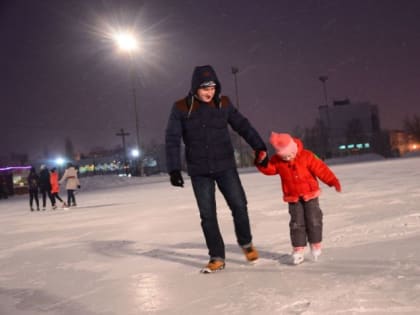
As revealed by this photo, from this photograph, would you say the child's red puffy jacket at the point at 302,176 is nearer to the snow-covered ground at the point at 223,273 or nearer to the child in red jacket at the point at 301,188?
the child in red jacket at the point at 301,188

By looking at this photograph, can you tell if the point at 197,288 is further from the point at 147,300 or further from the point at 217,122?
the point at 217,122

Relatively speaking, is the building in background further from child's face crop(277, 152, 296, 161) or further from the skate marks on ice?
child's face crop(277, 152, 296, 161)

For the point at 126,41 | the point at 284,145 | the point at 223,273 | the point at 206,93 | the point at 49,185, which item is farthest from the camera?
the point at 126,41

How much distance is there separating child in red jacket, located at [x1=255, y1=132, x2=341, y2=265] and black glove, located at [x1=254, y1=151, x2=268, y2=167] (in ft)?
0.41

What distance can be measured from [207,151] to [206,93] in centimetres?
50

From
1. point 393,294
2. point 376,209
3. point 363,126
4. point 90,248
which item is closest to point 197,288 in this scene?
point 393,294

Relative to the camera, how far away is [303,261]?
12.3 feet

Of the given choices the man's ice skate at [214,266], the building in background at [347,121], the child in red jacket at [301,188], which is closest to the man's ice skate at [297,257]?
the child in red jacket at [301,188]

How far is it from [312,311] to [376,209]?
4706 millimetres

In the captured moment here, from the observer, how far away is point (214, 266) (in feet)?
12.3

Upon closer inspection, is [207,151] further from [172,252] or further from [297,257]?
[172,252]

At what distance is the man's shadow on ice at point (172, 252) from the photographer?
13.7 feet

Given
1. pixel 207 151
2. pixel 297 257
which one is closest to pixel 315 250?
pixel 297 257

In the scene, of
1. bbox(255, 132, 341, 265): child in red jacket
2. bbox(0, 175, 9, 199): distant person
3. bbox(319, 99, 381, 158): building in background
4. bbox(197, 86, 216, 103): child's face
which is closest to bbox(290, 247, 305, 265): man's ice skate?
bbox(255, 132, 341, 265): child in red jacket
